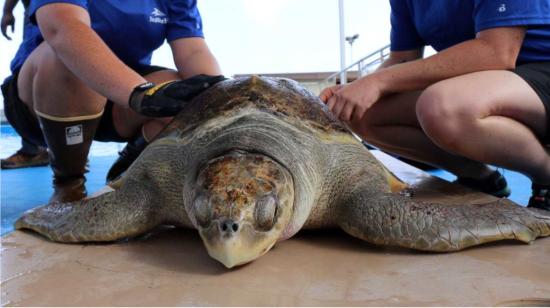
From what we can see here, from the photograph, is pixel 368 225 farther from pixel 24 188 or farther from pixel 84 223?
pixel 24 188

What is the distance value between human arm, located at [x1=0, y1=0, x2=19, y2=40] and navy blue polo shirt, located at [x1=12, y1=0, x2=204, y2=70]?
103 centimetres

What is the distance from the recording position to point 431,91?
1881mm

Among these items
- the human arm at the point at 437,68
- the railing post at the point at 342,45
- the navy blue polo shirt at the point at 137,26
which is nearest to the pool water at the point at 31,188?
the navy blue polo shirt at the point at 137,26

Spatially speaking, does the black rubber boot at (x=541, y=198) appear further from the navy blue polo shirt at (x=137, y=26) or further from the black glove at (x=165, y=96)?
the navy blue polo shirt at (x=137, y=26)

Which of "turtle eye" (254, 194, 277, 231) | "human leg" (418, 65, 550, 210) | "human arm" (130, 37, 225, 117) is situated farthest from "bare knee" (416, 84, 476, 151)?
"turtle eye" (254, 194, 277, 231)

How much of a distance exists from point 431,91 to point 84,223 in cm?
144

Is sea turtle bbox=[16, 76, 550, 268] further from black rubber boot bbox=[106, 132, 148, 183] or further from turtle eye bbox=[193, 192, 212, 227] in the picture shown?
black rubber boot bbox=[106, 132, 148, 183]

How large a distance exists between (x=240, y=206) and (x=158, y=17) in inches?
74.1

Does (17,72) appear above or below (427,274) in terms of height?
above

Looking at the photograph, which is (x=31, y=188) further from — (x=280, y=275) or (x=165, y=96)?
(x=280, y=275)

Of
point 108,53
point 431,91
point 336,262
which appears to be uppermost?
point 108,53

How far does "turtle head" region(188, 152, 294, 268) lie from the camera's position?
3.50 ft

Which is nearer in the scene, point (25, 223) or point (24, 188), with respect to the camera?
point (25, 223)

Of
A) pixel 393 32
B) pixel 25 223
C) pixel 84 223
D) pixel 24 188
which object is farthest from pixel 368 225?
pixel 24 188
